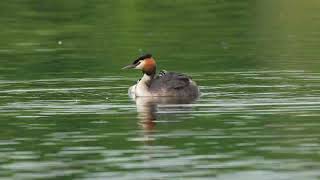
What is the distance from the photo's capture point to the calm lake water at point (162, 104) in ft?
64.1

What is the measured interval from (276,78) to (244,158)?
32.5 feet

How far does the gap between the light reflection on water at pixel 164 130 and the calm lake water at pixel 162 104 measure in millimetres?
→ 23

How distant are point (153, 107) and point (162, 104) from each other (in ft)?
1.60

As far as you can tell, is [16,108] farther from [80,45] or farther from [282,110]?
[80,45]

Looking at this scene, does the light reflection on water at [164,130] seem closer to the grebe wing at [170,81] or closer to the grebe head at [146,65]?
the grebe wing at [170,81]

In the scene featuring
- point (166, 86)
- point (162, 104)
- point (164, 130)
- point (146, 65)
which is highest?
point (164, 130)

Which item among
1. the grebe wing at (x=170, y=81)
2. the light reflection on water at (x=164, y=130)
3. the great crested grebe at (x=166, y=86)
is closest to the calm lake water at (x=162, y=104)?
the light reflection on water at (x=164, y=130)

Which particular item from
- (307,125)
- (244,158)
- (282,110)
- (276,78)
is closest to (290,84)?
(276,78)

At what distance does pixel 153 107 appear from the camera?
26812 millimetres

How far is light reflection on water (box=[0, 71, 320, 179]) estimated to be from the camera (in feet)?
62.7

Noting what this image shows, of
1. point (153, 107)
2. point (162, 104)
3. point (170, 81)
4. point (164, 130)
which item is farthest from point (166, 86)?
point (164, 130)

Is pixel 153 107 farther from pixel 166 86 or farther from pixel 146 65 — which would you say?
pixel 146 65

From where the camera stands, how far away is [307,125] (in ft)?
74.6

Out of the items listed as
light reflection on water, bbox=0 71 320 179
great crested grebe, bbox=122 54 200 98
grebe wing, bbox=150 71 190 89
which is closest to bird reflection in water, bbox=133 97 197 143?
light reflection on water, bbox=0 71 320 179
